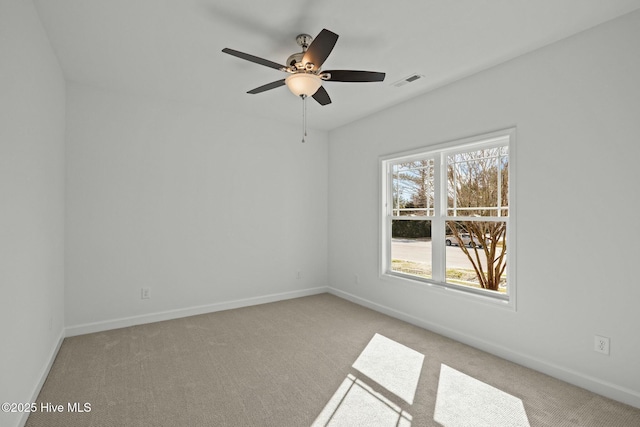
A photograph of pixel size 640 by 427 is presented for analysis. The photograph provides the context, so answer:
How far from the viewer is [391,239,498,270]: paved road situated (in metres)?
3.49

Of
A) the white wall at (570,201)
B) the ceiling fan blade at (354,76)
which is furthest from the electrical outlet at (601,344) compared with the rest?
the ceiling fan blade at (354,76)

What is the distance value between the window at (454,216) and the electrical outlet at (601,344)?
2.04 feet

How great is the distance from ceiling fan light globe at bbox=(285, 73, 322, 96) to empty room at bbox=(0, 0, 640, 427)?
2 centimetres

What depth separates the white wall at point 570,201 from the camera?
A: 223 cm

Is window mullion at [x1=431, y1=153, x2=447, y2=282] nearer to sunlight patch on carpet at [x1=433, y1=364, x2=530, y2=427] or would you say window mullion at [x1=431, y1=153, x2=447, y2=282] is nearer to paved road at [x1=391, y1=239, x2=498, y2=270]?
paved road at [x1=391, y1=239, x2=498, y2=270]

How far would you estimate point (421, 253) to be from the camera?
392 centimetres

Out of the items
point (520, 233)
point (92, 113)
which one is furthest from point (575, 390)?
point (92, 113)

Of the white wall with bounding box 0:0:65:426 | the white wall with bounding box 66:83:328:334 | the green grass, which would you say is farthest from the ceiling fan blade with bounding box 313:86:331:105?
the green grass

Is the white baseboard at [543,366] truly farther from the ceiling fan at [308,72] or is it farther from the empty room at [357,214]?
the ceiling fan at [308,72]

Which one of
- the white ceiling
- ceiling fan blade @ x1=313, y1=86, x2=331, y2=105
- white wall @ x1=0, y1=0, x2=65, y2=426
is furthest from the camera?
ceiling fan blade @ x1=313, y1=86, x2=331, y2=105

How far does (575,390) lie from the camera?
2.37 m

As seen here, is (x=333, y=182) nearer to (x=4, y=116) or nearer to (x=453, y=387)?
(x=453, y=387)

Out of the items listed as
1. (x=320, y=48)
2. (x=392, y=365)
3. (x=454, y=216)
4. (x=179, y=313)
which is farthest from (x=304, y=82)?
(x=179, y=313)

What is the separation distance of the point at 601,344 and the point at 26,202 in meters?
4.10
